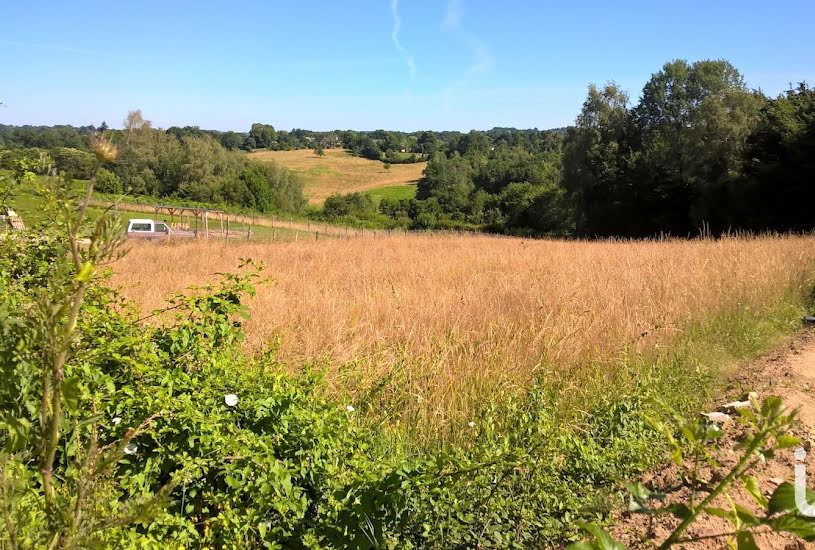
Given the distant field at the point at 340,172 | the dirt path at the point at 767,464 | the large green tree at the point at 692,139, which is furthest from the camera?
the distant field at the point at 340,172

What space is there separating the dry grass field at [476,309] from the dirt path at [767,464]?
0.88m

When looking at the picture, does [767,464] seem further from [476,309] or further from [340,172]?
[340,172]

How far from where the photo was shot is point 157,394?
246 cm

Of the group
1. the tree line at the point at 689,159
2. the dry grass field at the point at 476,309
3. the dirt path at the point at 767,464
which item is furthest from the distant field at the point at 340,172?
the dirt path at the point at 767,464

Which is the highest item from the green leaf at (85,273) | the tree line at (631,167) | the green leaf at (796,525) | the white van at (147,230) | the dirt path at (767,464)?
the tree line at (631,167)

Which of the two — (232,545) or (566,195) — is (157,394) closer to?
(232,545)

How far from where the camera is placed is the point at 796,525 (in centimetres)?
88

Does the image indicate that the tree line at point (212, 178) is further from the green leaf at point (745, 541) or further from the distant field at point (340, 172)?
the green leaf at point (745, 541)

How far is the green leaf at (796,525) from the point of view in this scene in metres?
0.87

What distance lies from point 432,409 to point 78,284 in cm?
311

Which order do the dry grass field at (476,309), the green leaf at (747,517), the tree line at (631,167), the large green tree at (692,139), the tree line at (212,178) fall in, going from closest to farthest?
the green leaf at (747,517) < the dry grass field at (476,309) < the tree line at (631,167) < the large green tree at (692,139) < the tree line at (212,178)

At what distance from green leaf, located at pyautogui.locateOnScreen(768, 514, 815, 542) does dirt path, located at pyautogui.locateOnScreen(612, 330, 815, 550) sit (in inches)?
6.8

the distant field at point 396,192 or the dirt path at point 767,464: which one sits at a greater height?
the distant field at point 396,192

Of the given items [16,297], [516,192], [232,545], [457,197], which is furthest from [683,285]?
[457,197]
